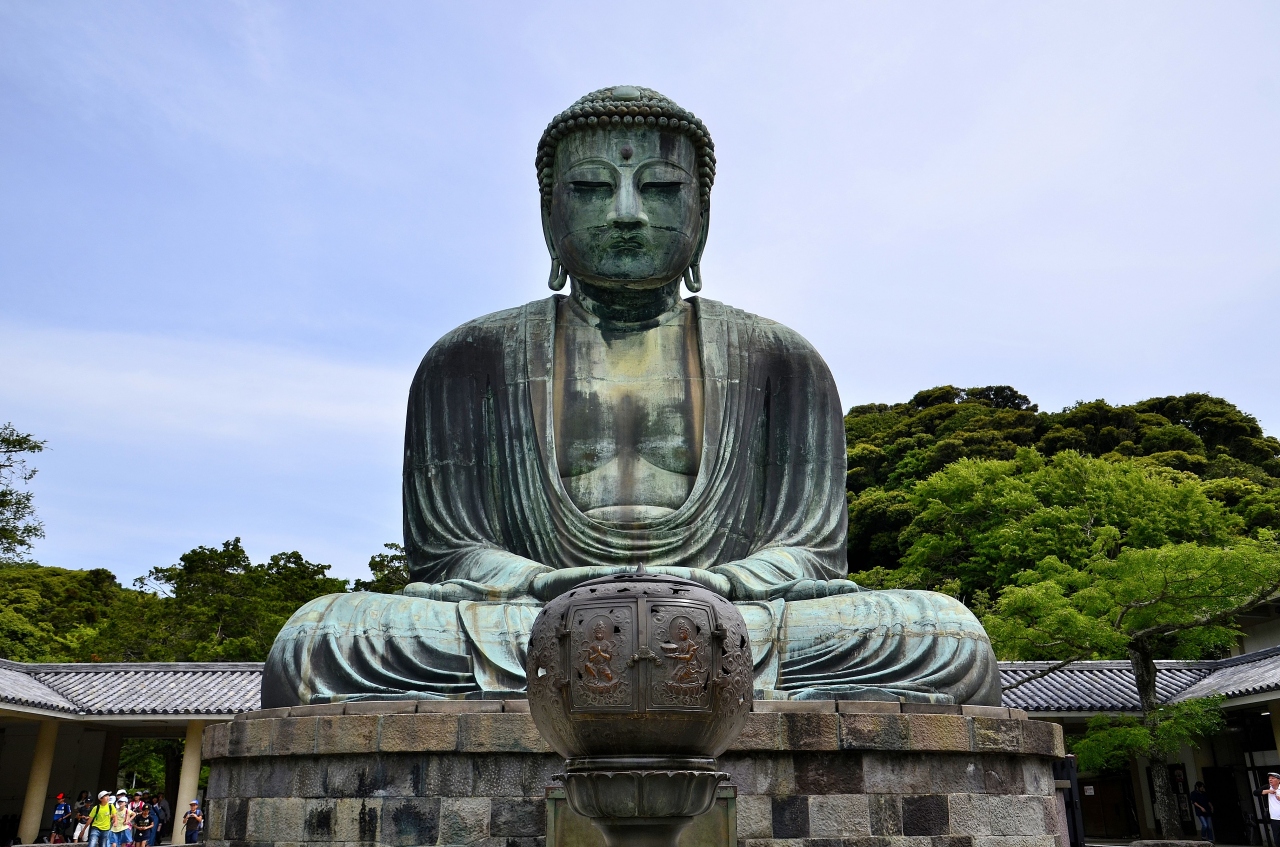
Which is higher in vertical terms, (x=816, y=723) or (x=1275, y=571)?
(x=1275, y=571)

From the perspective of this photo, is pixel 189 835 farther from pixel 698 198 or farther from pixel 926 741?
pixel 926 741

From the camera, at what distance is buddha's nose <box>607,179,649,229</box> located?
8438 millimetres

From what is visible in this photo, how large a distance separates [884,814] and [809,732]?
572 mm

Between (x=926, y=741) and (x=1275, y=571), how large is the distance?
569 inches

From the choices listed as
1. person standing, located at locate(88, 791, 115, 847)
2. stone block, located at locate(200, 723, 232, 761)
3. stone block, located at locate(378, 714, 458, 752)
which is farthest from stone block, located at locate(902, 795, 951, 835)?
person standing, located at locate(88, 791, 115, 847)

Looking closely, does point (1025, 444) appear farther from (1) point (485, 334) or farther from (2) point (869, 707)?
(2) point (869, 707)

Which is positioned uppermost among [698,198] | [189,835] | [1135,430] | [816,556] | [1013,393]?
[1013,393]

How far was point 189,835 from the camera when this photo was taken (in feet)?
67.1

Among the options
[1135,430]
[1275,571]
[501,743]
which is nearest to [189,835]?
[501,743]

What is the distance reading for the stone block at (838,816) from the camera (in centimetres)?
578

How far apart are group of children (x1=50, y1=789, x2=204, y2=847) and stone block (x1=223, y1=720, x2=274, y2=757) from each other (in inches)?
456

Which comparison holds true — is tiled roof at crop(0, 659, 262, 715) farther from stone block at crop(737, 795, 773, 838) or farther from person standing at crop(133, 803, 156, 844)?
stone block at crop(737, 795, 773, 838)

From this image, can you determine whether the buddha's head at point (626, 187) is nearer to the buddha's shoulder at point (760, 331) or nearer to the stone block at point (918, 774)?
the buddha's shoulder at point (760, 331)

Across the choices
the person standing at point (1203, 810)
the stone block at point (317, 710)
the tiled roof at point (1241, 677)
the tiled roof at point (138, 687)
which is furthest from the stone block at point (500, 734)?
the person standing at point (1203, 810)
